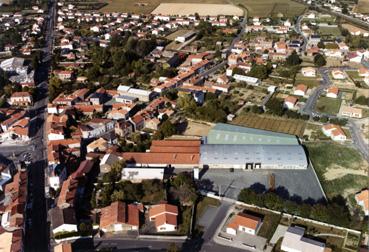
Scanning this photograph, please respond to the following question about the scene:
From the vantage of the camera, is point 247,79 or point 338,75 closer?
point 247,79

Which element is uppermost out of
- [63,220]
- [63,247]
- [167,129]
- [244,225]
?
[167,129]

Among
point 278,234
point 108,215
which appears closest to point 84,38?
point 108,215

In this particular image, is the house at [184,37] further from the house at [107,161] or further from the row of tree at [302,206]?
the row of tree at [302,206]

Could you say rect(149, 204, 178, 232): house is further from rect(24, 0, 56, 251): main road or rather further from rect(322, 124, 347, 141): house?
rect(322, 124, 347, 141): house

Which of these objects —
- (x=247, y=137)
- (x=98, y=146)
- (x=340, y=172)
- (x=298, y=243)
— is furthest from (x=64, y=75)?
(x=298, y=243)

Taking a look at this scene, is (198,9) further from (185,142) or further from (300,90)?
(185,142)

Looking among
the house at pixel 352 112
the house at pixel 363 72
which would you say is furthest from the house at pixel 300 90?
the house at pixel 363 72

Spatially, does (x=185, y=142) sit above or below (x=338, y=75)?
below

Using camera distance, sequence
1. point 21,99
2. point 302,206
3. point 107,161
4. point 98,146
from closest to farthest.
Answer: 1. point 302,206
2. point 107,161
3. point 98,146
4. point 21,99
